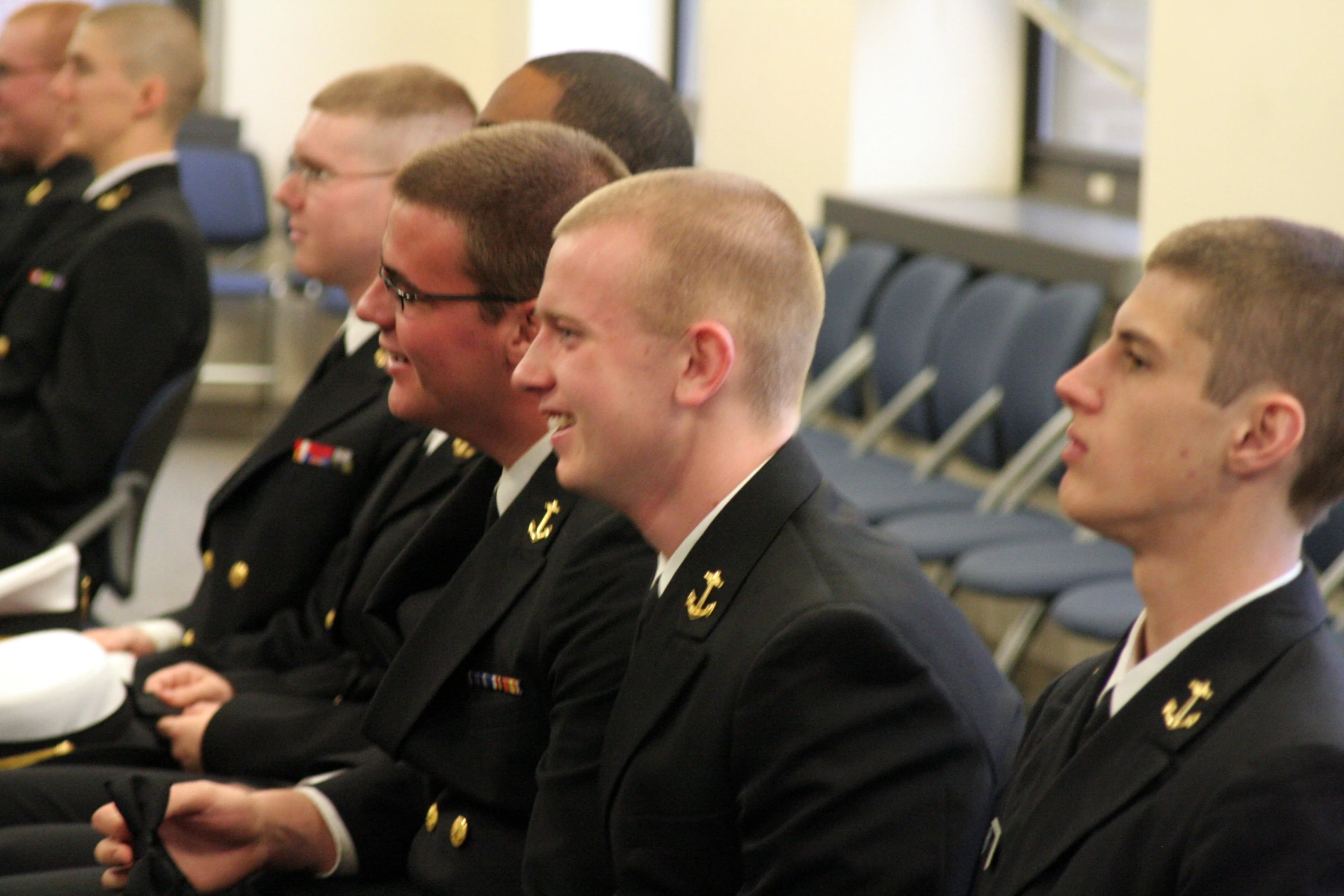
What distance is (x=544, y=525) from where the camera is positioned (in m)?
1.68

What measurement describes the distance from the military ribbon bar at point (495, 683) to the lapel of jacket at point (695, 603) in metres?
0.20

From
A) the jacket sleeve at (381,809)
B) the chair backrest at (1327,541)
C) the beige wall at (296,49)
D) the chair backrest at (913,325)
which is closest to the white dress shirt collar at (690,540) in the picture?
the jacket sleeve at (381,809)

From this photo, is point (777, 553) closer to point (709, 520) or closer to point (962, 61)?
point (709, 520)

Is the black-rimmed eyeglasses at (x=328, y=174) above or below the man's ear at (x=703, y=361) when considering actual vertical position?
above

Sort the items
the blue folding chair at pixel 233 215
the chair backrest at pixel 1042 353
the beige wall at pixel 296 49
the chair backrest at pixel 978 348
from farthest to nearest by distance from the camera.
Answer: the beige wall at pixel 296 49, the blue folding chair at pixel 233 215, the chair backrest at pixel 978 348, the chair backrest at pixel 1042 353

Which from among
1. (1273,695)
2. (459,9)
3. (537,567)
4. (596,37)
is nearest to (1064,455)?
(1273,695)

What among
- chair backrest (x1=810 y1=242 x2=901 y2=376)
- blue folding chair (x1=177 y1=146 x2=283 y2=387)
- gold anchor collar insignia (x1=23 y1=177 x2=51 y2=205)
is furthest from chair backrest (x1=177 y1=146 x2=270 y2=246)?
chair backrest (x1=810 y1=242 x2=901 y2=376)

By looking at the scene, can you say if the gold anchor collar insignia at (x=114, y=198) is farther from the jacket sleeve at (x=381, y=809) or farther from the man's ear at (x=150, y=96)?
the jacket sleeve at (x=381, y=809)

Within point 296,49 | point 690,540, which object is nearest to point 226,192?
point 296,49

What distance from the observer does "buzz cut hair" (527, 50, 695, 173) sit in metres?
2.10

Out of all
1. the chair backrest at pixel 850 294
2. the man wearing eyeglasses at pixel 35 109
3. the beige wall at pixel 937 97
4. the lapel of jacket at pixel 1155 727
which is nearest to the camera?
the lapel of jacket at pixel 1155 727

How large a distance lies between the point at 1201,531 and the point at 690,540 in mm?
453

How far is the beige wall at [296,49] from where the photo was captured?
24.9 feet

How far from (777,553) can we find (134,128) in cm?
257
